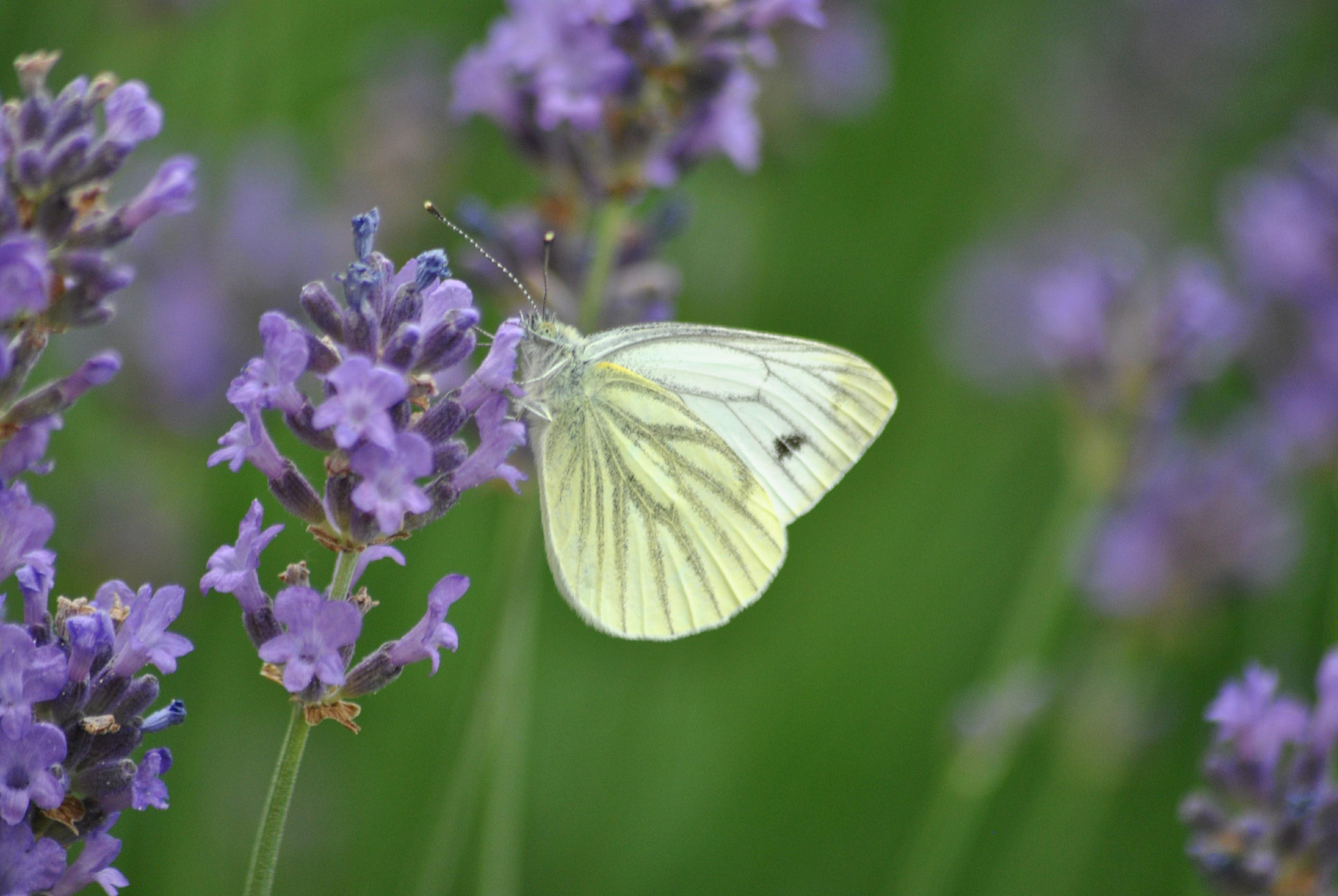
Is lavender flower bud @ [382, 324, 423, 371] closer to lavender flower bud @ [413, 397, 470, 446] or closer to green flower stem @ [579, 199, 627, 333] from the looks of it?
lavender flower bud @ [413, 397, 470, 446]

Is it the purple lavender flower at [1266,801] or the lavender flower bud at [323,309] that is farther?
the purple lavender flower at [1266,801]

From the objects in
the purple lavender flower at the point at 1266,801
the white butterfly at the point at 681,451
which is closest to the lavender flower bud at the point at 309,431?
the white butterfly at the point at 681,451

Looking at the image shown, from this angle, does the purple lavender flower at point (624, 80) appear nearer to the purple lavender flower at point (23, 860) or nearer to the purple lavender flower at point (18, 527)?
the purple lavender flower at point (18, 527)

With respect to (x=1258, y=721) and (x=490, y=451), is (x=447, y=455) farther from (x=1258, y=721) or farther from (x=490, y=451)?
(x=1258, y=721)

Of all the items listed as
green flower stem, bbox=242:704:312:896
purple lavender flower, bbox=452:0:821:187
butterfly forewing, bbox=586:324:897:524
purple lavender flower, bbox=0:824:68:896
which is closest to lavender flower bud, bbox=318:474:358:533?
green flower stem, bbox=242:704:312:896

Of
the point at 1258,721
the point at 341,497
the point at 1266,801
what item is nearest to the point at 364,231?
the point at 341,497

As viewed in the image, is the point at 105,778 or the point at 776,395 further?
the point at 776,395
